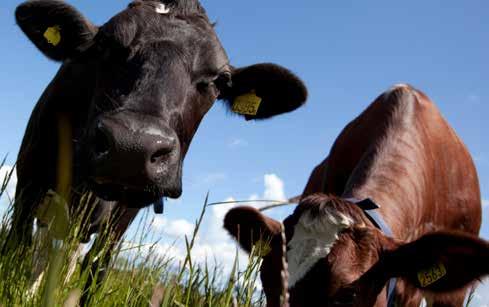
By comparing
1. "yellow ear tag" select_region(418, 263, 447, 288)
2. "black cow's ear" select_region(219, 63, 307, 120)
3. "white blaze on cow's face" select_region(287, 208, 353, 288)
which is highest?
"black cow's ear" select_region(219, 63, 307, 120)

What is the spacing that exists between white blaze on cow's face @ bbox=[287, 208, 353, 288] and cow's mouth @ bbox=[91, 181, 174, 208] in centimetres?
91

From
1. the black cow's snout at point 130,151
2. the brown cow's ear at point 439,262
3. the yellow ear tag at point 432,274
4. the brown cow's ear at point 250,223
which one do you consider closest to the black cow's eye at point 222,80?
the brown cow's ear at point 250,223

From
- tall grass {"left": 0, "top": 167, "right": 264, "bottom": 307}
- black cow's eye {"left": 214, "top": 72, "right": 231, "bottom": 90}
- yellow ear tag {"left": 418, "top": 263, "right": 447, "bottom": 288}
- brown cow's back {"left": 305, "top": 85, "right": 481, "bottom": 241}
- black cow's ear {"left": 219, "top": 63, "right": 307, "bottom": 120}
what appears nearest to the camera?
tall grass {"left": 0, "top": 167, "right": 264, "bottom": 307}

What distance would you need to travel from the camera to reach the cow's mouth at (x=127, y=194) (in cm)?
383

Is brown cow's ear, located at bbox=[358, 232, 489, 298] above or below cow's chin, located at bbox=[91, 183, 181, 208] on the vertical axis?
below

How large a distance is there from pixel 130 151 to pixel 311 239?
1.21 meters

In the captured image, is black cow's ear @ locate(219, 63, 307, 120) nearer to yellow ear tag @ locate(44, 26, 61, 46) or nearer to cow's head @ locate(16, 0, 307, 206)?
cow's head @ locate(16, 0, 307, 206)

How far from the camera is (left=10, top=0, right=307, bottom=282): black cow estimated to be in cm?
344

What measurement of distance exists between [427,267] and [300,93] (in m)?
2.61

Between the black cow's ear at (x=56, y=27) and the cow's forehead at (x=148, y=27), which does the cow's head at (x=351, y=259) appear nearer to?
the cow's forehead at (x=148, y=27)

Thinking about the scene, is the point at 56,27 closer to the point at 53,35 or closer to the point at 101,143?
the point at 53,35

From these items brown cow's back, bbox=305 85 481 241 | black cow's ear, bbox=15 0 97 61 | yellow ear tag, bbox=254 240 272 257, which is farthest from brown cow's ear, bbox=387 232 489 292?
black cow's ear, bbox=15 0 97 61

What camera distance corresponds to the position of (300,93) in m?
5.88

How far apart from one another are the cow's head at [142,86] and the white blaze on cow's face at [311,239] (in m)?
0.88
